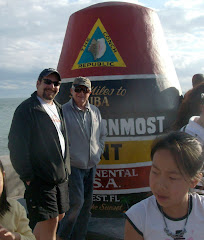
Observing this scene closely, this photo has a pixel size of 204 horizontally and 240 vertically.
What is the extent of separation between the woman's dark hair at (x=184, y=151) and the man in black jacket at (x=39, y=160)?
56.7 inches

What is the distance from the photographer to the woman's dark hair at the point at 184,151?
1.49 m

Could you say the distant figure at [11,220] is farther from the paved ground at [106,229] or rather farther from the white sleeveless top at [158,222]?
the paved ground at [106,229]

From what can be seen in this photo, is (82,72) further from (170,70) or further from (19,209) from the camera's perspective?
(19,209)

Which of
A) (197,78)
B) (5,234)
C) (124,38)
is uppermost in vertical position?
(124,38)

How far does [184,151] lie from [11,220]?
3.87ft

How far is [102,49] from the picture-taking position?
4012 mm

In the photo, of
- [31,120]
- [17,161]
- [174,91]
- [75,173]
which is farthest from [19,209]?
[174,91]

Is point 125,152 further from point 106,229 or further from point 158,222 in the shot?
point 158,222

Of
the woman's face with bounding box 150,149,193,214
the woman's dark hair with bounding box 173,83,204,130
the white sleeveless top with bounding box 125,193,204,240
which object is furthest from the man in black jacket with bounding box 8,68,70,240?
the woman's face with bounding box 150,149,193,214

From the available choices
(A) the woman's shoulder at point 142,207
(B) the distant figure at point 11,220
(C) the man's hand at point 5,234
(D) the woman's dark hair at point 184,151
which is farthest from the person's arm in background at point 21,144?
(D) the woman's dark hair at point 184,151

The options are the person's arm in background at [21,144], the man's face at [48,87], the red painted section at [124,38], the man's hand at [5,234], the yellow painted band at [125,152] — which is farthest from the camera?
the red painted section at [124,38]

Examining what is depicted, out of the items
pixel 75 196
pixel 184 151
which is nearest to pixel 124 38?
pixel 75 196

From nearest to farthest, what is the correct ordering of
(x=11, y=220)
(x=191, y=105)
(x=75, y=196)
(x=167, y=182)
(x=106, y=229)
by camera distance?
(x=167, y=182) < (x=11, y=220) < (x=191, y=105) < (x=75, y=196) < (x=106, y=229)

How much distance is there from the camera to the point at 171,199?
1.49 meters
